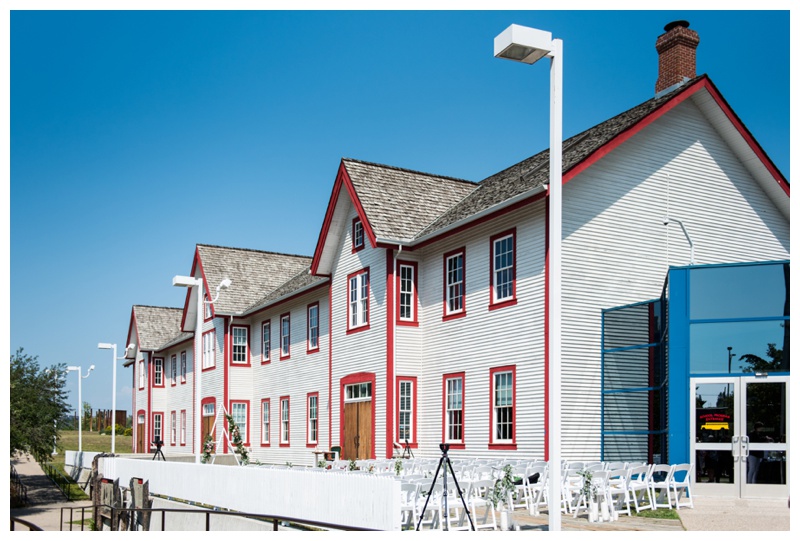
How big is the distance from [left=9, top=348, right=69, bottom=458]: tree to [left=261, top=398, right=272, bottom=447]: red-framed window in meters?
8.55

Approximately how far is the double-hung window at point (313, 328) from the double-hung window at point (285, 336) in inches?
96.5

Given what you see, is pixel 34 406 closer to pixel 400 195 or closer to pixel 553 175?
pixel 400 195

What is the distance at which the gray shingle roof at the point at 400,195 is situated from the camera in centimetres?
2678

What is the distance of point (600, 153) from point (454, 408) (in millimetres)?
7708

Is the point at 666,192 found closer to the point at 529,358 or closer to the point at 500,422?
the point at 529,358

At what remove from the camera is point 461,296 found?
985 inches

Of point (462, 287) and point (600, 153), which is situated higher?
point (600, 153)

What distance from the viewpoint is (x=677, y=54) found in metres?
25.5

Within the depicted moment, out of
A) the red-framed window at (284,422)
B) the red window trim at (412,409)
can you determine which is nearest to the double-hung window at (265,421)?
the red-framed window at (284,422)

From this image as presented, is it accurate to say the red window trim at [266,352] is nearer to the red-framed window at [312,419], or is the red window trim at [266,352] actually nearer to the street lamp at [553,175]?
the red-framed window at [312,419]

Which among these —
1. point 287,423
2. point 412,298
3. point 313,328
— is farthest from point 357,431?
point 287,423
